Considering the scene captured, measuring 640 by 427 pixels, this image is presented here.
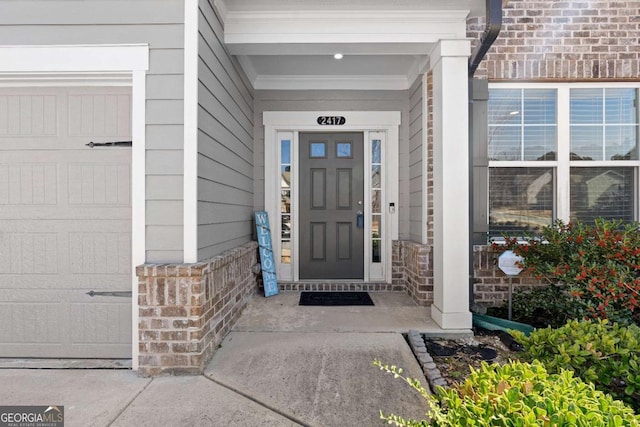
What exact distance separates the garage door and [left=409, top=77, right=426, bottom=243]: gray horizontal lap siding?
2.73m

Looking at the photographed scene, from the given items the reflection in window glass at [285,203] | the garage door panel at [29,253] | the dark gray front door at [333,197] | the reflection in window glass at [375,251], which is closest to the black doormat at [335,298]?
the dark gray front door at [333,197]

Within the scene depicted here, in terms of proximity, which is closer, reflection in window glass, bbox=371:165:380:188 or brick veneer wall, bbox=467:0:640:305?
brick veneer wall, bbox=467:0:640:305

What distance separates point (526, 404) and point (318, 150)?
3661 mm

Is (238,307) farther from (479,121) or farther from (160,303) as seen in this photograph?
(479,121)

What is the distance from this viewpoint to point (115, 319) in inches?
98.6

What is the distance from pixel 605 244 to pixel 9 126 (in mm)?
4483

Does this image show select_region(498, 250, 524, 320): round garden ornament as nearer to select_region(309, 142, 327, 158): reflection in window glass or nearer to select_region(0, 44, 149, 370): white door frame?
select_region(309, 142, 327, 158): reflection in window glass

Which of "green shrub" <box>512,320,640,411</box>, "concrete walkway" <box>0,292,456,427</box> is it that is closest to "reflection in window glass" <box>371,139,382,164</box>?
"concrete walkway" <box>0,292,456,427</box>

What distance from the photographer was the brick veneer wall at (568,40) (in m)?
3.47

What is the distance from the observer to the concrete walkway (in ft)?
6.19

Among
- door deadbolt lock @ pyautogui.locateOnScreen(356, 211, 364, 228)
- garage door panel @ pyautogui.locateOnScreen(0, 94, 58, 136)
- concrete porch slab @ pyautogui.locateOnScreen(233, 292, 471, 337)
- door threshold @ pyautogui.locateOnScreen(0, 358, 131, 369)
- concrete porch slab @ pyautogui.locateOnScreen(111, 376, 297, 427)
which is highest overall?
garage door panel @ pyautogui.locateOnScreen(0, 94, 58, 136)

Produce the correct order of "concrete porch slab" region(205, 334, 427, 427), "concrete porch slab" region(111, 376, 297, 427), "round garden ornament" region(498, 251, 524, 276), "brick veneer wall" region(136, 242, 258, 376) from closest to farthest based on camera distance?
1. "concrete porch slab" region(111, 376, 297, 427)
2. "concrete porch slab" region(205, 334, 427, 427)
3. "brick veneer wall" region(136, 242, 258, 376)
4. "round garden ornament" region(498, 251, 524, 276)

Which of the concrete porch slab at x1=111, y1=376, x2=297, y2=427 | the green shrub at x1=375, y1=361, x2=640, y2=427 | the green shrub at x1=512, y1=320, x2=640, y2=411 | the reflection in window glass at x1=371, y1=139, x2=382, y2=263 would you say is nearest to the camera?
the green shrub at x1=375, y1=361, x2=640, y2=427

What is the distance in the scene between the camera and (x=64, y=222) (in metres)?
2.51
